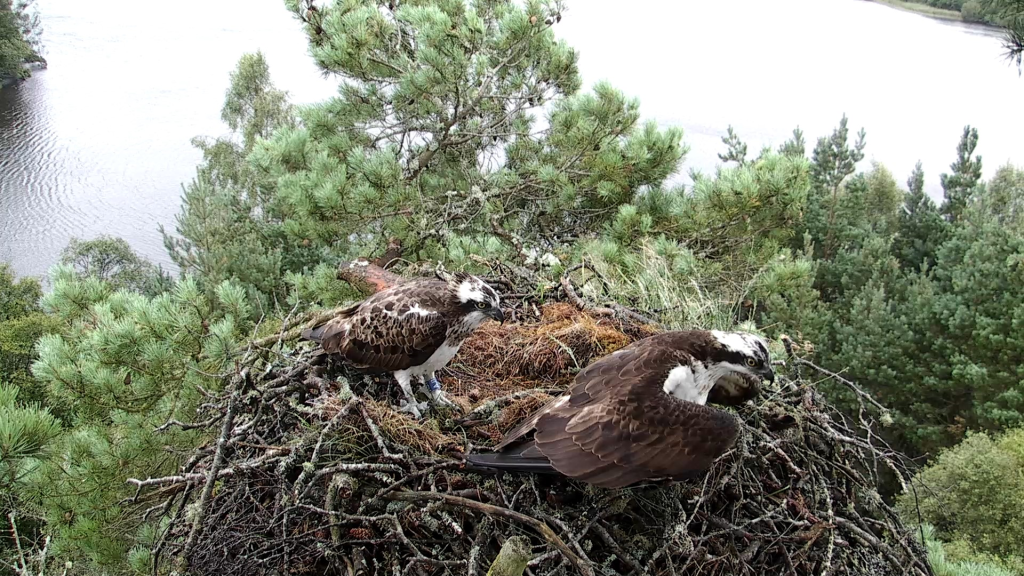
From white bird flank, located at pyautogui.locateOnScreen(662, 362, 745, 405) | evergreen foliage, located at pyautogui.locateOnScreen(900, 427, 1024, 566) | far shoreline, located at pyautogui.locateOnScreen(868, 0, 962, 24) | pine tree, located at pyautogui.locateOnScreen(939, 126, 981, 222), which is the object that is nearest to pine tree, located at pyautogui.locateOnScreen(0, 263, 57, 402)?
white bird flank, located at pyautogui.locateOnScreen(662, 362, 745, 405)

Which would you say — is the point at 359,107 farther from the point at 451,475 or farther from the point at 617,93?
the point at 451,475

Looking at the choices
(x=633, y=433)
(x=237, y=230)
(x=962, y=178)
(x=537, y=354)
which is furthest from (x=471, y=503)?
(x=962, y=178)

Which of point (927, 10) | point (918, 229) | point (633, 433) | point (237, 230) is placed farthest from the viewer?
point (927, 10)

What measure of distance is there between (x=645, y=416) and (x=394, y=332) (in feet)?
4.70

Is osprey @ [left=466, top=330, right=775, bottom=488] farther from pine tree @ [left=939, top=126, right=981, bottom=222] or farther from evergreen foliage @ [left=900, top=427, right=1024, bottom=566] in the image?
pine tree @ [left=939, top=126, right=981, bottom=222]

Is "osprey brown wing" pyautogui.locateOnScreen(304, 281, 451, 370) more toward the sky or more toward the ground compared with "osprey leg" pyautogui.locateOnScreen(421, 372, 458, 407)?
more toward the sky

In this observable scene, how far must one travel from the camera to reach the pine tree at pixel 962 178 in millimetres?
21016

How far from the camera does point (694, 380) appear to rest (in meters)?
3.07

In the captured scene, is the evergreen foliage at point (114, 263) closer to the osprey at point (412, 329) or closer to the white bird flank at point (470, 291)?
the osprey at point (412, 329)

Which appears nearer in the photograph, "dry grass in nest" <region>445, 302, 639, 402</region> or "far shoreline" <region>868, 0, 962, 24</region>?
"dry grass in nest" <region>445, 302, 639, 402</region>

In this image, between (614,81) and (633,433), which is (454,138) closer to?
(633,433)

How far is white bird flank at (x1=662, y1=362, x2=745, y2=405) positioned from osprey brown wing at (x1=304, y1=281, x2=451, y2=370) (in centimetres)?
125

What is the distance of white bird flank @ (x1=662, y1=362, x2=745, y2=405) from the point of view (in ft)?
9.75

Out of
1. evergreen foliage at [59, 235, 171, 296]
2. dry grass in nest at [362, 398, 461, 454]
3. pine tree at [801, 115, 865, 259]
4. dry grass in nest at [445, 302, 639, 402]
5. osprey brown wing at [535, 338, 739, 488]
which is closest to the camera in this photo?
osprey brown wing at [535, 338, 739, 488]
